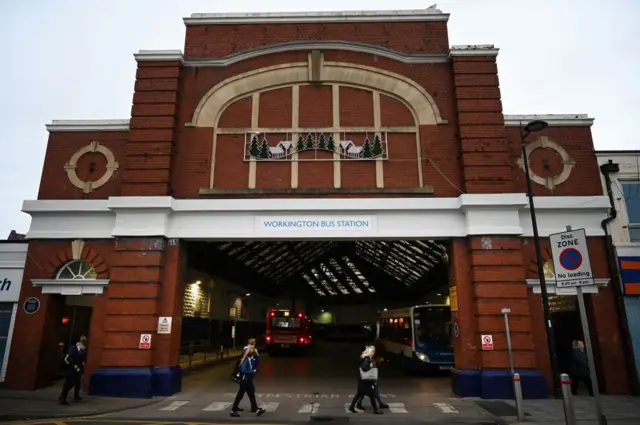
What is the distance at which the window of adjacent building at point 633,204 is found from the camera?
1460cm

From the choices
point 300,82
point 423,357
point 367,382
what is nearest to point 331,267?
point 423,357

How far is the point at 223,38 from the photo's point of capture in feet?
53.5

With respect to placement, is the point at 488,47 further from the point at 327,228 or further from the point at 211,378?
the point at 211,378

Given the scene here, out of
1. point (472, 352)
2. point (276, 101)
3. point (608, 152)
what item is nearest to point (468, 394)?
point (472, 352)

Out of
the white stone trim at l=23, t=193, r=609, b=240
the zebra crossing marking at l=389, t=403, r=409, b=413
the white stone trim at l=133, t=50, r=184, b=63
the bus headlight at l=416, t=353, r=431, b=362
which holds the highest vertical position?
the white stone trim at l=133, t=50, r=184, b=63

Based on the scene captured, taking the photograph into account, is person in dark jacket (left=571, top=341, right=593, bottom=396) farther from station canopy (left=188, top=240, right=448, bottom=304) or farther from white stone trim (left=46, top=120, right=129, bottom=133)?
white stone trim (left=46, top=120, right=129, bottom=133)

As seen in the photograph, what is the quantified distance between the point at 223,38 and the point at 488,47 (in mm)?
9765

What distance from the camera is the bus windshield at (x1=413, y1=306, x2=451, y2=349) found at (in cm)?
1902

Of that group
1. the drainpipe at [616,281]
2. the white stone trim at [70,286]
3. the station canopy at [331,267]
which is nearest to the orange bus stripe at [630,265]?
the drainpipe at [616,281]

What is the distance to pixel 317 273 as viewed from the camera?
55.3m

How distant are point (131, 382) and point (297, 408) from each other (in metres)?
5.12

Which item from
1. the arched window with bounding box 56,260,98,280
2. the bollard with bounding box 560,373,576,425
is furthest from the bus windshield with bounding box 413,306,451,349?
the arched window with bounding box 56,260,98,280

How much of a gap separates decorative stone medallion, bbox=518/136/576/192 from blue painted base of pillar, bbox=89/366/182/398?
1377 cm

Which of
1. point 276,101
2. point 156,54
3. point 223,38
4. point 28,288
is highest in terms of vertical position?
point 223,38
